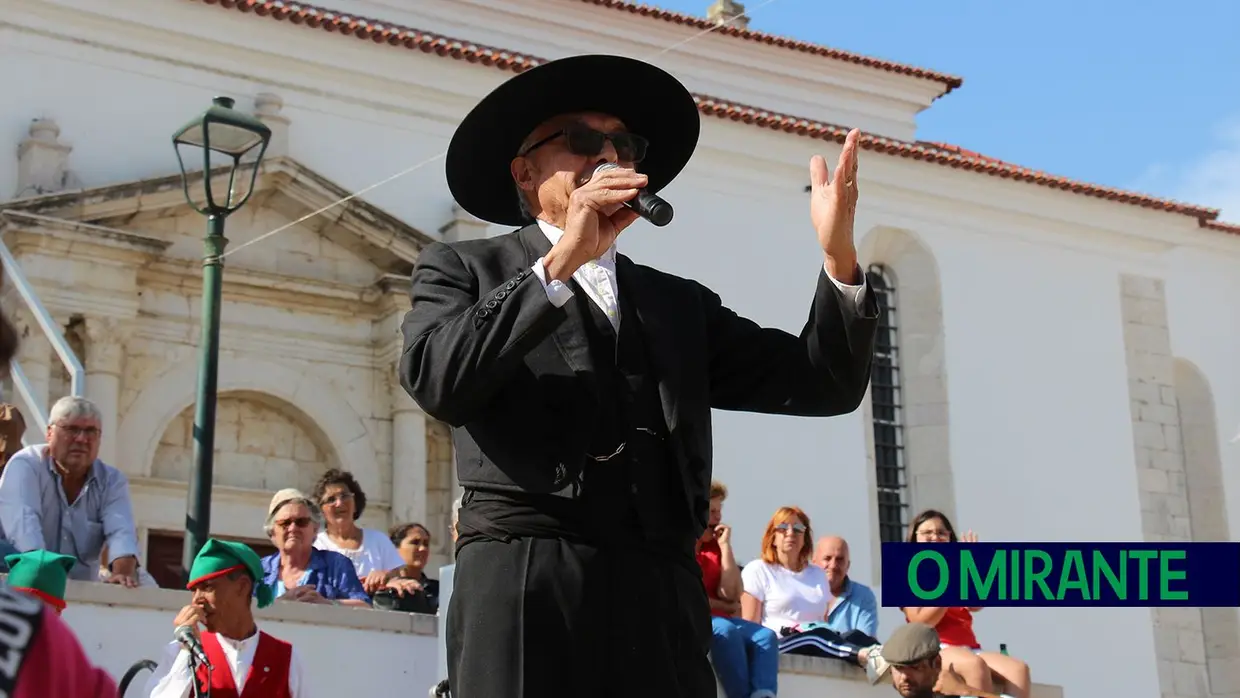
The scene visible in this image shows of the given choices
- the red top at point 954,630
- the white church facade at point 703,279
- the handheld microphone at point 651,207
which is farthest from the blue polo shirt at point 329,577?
the white church facade at point 703,279

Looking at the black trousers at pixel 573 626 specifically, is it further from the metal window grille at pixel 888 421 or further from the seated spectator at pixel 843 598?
the metal window grille at pixel 888 421

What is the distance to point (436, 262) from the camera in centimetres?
358

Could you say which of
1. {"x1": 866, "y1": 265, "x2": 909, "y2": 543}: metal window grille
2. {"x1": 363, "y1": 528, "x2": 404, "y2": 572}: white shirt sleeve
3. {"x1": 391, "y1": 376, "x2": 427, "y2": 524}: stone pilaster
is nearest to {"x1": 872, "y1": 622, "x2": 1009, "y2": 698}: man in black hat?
{"x1": 363, "y1": 528, "x2": 404, "y2": 572}: white shirt sleeve

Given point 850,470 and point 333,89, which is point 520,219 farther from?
point 850,470

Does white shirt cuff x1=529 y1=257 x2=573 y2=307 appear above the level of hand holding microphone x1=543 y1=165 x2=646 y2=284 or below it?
below

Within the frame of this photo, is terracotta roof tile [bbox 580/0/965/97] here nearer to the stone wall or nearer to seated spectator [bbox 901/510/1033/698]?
the stone wall

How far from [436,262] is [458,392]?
1.51 feet

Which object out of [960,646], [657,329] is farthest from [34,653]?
[960,646]

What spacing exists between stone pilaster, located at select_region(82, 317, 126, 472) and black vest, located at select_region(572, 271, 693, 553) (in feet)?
37.0

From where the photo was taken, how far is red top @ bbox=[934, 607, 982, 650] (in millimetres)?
8648

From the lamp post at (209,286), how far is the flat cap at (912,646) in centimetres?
350

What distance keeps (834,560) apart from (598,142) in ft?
20.4

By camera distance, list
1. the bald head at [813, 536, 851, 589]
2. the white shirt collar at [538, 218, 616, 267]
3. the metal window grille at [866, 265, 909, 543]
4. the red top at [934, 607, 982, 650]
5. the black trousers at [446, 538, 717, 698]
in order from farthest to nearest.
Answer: the metal window grille at [866, 265, 909, 543] < the bald head at [813, 536, 851, 589] < the red top at [934, 607, 982, 650] < the white shirt collar at [538, 218, 616, 267] < the black trousers at [446, 538, 717, 698]

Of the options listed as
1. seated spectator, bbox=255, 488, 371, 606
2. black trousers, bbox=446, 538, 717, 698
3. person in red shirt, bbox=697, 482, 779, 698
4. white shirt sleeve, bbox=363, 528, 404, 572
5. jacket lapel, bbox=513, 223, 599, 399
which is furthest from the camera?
white shirt sleeve, bbox=363, 528, 404, 572
